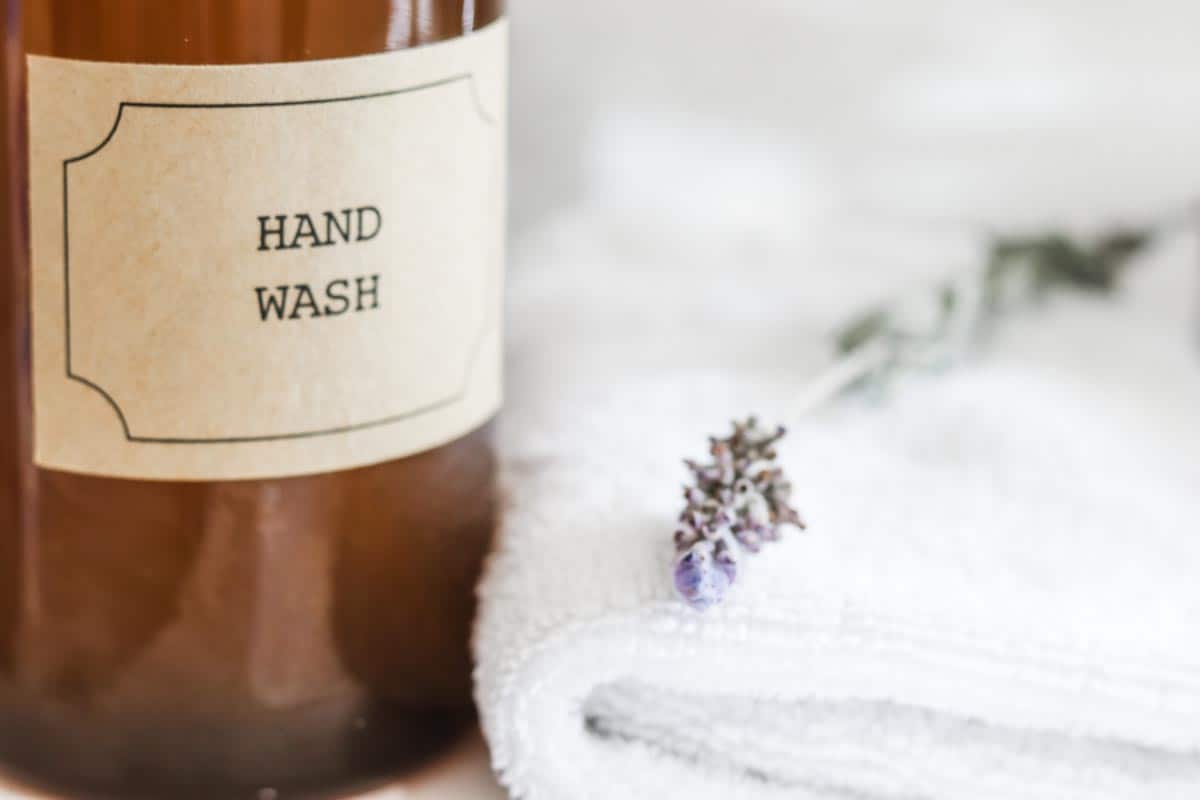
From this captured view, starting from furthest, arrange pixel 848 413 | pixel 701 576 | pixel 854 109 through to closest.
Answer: pixel 854 109 → pixel 848 413 → pixel 701 576

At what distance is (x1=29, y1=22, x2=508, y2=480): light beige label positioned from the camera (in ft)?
1.33

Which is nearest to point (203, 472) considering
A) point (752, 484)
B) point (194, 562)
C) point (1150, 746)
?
point (194, 562)

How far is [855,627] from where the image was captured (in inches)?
16.3

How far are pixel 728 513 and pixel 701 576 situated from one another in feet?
0.06

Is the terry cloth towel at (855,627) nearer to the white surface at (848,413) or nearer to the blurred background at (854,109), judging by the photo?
the white surface at (848,413)

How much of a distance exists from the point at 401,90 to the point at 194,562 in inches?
4.7

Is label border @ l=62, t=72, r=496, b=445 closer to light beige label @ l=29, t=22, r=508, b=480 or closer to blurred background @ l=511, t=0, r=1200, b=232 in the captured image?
light beige label @ l=29, t=22, r=508, b=480

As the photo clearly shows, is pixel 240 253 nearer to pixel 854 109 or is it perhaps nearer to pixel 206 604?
pixel 206 604

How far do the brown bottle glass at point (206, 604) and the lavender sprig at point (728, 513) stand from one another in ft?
0.25

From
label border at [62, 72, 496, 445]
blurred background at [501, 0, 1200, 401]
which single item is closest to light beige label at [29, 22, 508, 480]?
label border at [62, 72, 496, 445]

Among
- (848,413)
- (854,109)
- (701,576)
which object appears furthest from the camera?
(854,109)

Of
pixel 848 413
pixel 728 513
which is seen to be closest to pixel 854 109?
pixel 848 413

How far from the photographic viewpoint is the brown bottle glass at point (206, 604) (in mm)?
429

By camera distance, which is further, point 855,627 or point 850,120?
point 850,120
